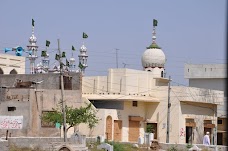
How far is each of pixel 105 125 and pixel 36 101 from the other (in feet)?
15.4

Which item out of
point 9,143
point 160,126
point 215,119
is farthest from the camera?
point 215,119

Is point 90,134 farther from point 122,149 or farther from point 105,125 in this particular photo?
point 122,149

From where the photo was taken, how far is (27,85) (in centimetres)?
3519

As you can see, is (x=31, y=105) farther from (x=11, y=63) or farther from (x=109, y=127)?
(x=11, y=63)

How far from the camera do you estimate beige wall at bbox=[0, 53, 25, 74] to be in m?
48.3

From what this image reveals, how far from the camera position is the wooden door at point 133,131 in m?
37.4

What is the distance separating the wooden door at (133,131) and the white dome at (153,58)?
702cm

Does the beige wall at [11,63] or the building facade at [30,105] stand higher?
the beige wall at [11,63]

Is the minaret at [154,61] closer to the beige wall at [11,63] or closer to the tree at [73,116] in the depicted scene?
the tree at [73,116]

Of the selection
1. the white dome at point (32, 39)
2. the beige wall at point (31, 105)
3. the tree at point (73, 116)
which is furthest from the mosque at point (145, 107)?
the white dome at point (32, 39)

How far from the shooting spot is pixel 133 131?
3772 centimetres

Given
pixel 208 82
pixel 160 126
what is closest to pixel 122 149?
pixel 160 126

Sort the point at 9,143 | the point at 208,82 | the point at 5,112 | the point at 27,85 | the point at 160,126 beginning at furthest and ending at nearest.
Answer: the point at 208,82, the point at 160,126, the point at 27,85, the point at 5,112, the point at 9,143

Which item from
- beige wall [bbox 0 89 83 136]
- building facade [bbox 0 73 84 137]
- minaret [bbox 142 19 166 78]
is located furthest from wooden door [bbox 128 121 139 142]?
minaret [bbox 142 19 166 78]
